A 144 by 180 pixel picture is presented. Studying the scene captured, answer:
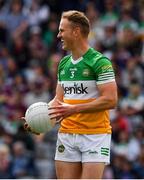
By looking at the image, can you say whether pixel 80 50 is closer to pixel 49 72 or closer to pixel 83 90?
pixel 83 90

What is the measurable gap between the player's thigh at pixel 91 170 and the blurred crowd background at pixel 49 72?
500 cm

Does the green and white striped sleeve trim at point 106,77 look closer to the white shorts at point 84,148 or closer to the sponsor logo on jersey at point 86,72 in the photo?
the sponsor logo on jersey at point 86,72

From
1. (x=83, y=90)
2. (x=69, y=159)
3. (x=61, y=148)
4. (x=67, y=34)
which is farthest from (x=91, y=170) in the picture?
(x=67, y=34)

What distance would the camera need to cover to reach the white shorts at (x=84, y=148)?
7.69m

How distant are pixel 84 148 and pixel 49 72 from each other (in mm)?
7666

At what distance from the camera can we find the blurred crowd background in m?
13.3

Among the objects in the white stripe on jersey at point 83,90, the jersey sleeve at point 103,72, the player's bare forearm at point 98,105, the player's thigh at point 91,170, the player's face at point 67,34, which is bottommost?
the player's thigh at point 91,170

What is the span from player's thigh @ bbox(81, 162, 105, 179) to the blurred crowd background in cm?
500

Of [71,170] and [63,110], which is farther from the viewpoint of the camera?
[71,170]

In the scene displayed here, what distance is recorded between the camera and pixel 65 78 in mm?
7852

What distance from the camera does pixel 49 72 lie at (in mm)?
15320

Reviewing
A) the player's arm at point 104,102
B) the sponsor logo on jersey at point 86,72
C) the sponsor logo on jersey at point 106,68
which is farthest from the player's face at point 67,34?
the player's arm at point 104,102

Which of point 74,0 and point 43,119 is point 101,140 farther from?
point 74,0

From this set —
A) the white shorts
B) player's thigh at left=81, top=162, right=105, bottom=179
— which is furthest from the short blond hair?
player's thigh at left=81, top=162, right=105, bottom=179
